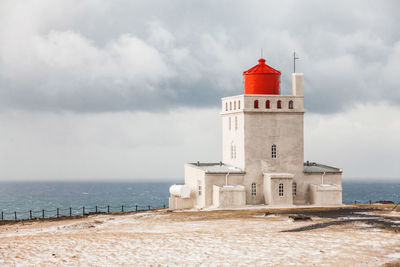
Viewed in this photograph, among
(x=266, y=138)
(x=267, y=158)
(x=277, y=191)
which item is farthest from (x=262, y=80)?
(x=277, y=191)

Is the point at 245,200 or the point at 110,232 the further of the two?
the point at 245,200

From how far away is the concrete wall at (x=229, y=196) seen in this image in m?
42.2

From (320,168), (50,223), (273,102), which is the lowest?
(50,223)

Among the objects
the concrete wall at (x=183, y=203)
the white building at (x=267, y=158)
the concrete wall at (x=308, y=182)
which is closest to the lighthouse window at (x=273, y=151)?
the white building at (x=267, y=158)

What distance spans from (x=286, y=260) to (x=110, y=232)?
1243 centimetres

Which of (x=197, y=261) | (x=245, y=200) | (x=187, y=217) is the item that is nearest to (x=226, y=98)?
(x=245, y=200)

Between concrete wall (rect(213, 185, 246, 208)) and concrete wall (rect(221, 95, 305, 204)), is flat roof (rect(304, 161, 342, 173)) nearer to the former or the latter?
concrete wall (rect(221, 95, 305, 204))

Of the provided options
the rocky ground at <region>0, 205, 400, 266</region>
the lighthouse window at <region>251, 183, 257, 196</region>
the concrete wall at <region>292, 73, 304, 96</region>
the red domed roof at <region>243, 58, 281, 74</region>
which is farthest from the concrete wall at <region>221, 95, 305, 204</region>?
the rocky ground at <region>0, 205, 400, 266</region>

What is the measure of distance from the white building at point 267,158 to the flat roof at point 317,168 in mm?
165

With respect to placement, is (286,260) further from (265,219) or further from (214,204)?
(214,204)

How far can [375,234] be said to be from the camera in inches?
1100

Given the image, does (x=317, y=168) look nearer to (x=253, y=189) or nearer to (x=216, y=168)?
(x=253, y=189)

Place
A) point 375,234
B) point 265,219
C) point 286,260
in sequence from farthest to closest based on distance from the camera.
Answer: point 265,219
point 375,234
point 286,260

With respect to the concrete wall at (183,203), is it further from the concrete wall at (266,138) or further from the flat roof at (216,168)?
the concrete wall at (266,138)
